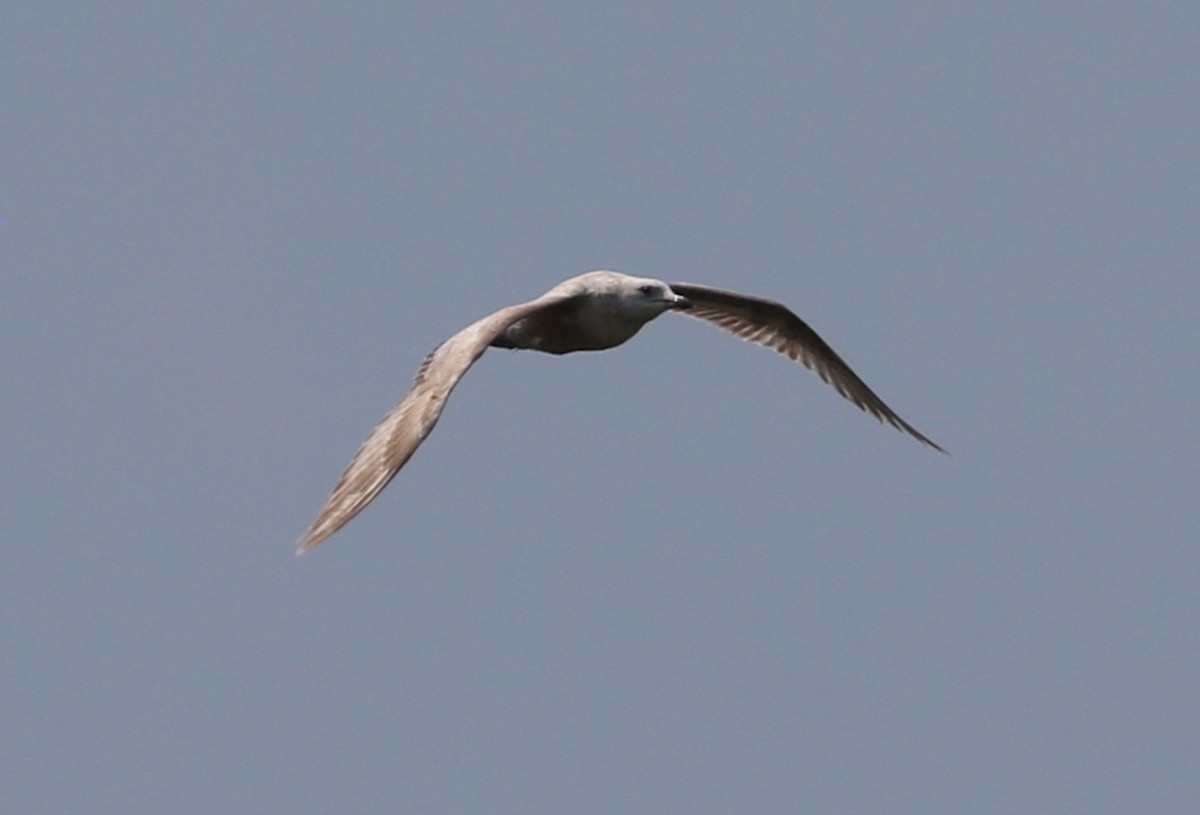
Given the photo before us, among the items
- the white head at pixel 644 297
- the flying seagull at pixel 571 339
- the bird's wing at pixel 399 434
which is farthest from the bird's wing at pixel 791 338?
the bird's wing at pixel 399 434

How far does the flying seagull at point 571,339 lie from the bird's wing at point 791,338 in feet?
0.04

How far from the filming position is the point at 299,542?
46.9ft

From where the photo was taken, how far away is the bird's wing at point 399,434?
14.7 meters

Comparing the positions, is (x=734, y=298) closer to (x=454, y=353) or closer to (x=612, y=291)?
(x=612, y=291)

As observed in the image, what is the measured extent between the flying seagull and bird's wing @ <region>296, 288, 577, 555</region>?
1cm

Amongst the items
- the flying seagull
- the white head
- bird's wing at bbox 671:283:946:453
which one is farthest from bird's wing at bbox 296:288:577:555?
bird's wing at bbox 671:283:946:453

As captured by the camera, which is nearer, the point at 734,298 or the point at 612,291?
the point at 612,291

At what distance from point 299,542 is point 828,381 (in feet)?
34.3

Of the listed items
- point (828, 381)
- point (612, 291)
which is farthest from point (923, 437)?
point (612, 291)

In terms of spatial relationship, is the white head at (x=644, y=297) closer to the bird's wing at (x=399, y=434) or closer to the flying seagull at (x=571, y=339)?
the flying seagull at (x=571, y=339)

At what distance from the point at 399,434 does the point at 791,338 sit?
889 centimetres

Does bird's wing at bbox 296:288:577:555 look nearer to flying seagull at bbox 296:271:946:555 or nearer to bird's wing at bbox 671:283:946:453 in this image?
flying seagull at bbox 296:271:946:555

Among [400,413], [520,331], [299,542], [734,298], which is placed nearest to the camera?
[299,542]

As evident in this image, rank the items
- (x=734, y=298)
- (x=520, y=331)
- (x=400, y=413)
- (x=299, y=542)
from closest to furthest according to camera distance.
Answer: (x=299, y=542)
(x=400, y=413)
(x=520, y=331)
(x=734, y=298)
